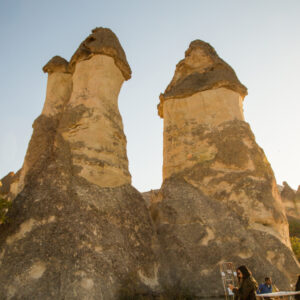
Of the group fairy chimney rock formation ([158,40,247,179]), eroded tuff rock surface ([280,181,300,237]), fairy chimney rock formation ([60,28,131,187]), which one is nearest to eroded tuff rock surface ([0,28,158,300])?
fairy chimney rock formation ([60,28,131,187])

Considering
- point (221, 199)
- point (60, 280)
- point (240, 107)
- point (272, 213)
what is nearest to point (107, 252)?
point (60, 280)

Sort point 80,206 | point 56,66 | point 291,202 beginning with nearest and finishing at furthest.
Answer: point 80,206
point 56,66
point 291,202

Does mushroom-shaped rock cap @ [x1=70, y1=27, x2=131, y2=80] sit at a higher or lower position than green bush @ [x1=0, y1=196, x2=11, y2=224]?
higher

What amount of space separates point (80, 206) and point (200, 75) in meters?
8.17

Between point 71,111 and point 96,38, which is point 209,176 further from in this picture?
point 96,38

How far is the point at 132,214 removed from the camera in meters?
8.76

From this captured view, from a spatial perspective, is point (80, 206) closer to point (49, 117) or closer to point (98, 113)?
point (98, 113)

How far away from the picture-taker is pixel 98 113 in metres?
9.70

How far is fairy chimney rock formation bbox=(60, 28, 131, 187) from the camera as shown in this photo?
8.91 m

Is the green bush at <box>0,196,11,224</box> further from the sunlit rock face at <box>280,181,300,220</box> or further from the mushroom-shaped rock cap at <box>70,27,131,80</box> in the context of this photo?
the sunlit rock face at <box>280,181,300,220</box>

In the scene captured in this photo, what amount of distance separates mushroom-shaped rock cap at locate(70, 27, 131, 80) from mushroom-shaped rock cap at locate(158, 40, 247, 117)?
8.22 feet

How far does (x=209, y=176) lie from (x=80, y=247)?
17.1 ft

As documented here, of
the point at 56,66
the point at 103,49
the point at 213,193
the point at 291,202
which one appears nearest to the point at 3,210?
the point at 213,193

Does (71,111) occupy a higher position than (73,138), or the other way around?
(71,111)
